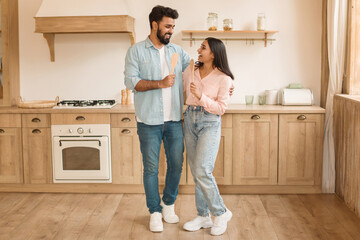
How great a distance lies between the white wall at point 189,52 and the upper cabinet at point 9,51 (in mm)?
104

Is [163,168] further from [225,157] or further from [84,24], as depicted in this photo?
[84,24]

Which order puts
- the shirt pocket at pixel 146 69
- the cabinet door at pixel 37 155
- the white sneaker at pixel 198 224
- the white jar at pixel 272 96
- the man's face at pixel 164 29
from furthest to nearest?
the white jar at pixel 272 96 < the cabinet door at pixel 37 155 < the white sneaker at pixel 198 224 < the shirt pocket at pixel 146 69 < the man's face at pixel 164 29

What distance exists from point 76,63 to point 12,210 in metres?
1.59

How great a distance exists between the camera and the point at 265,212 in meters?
3.58

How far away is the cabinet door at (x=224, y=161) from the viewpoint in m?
3.99

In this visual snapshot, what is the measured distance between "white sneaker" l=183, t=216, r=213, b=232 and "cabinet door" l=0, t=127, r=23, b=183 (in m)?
1.77

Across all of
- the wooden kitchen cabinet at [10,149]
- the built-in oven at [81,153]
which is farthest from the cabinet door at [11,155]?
the built-in oven at [81,153]

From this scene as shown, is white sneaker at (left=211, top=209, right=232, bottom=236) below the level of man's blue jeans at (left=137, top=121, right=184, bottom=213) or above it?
below

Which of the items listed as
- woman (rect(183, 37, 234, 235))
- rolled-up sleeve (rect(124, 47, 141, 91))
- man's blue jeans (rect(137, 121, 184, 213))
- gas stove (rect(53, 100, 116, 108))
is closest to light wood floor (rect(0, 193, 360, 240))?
man's blue jeans (rect(137, 121, 184, 213))

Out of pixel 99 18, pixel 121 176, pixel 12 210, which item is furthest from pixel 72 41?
pixel 12 210

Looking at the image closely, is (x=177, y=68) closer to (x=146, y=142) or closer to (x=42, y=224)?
(x=146, y=142)

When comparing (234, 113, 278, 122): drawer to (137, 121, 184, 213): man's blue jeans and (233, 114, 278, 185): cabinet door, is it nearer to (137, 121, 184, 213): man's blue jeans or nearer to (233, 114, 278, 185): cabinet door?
(233, 114, 278, 185): cabinet door

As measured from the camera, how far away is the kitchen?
4.01 metres

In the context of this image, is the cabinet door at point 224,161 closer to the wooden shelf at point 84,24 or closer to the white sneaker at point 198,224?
the white sneaker at point 198,224
